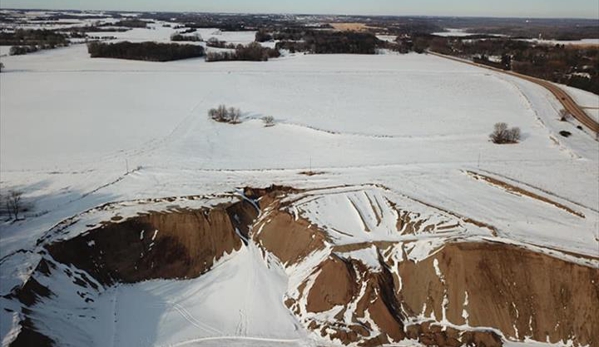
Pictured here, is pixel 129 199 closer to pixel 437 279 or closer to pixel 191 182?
pixel 191 182

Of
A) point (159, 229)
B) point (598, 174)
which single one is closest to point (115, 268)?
point (159, 229)

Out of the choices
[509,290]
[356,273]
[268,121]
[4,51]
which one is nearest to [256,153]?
[268,121]

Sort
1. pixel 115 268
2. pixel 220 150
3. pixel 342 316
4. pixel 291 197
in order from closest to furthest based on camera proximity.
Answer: pixel 342 316 < pixel 115 268 < pixel 291 197 < pixel 220 150

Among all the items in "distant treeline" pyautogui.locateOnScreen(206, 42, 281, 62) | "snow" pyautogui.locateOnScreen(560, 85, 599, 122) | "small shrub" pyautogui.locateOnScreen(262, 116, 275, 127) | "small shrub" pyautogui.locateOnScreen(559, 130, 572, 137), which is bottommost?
"small shrub" pyautogui.locateOnScreen(262, 116, 275, 127)

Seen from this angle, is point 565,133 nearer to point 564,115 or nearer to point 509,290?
point 564,115

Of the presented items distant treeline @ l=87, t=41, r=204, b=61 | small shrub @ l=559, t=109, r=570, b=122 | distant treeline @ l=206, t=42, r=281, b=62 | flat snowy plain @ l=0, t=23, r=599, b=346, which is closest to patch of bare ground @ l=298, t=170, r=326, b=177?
flat snowy plain @ l=0, t=23, r=599, b=346

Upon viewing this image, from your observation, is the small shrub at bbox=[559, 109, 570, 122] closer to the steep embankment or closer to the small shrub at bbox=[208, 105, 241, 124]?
the steep embankment

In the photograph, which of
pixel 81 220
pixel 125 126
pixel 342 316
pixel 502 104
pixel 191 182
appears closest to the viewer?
pixel 342 316
